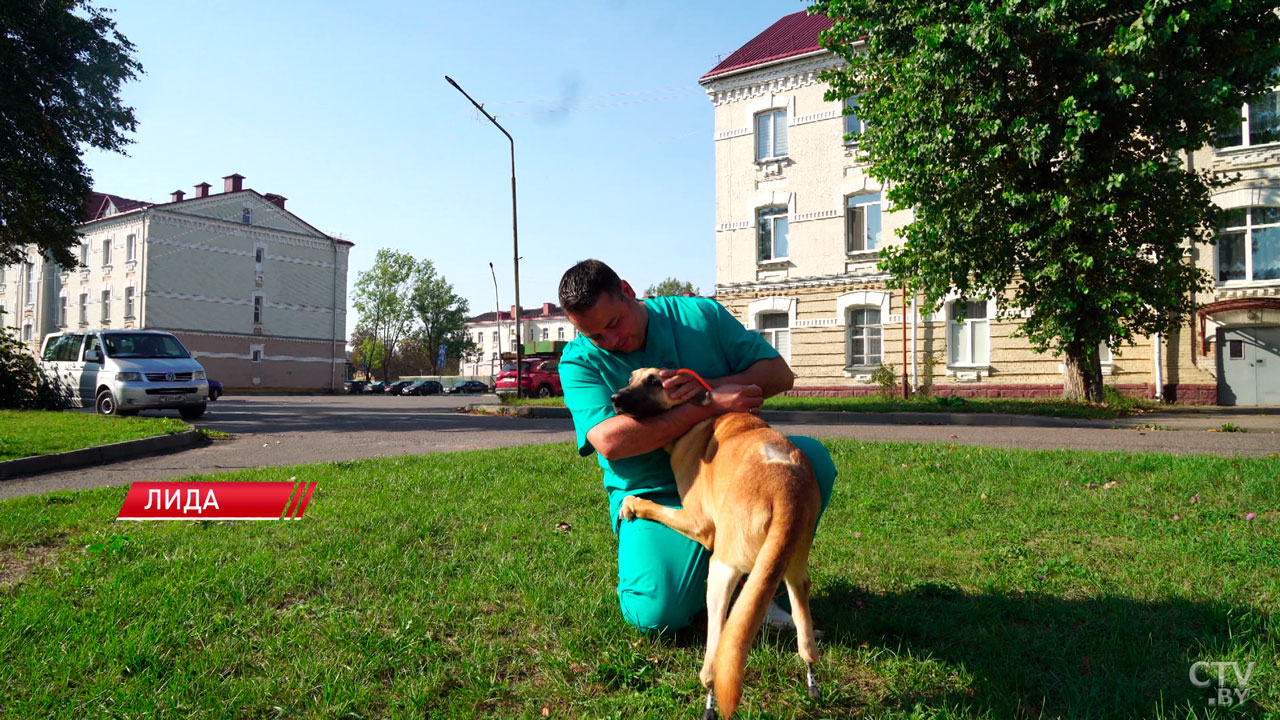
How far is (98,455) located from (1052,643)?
10.8 m

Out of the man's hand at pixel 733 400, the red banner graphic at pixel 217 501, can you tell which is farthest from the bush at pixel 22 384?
the man's hand at pixel 733 400

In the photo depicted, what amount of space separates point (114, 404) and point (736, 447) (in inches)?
662

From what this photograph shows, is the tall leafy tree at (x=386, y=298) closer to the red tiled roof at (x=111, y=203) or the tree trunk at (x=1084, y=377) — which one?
the red tiled roof at (x=111, y=203)

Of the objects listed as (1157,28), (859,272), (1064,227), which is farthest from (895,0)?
(859,272)

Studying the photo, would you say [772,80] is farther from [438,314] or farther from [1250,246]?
[438,314]

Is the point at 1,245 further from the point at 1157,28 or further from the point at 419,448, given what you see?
the point at 1157,28

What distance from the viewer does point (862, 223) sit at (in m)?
25.6

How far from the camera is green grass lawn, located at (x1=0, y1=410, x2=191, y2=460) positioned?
919cm

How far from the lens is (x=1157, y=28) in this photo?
1318cm

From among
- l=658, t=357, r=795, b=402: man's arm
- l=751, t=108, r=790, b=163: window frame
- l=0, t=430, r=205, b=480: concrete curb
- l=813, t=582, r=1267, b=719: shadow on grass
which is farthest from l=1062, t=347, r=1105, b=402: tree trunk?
l=0, t=430, r=205, b=480: concrete curb

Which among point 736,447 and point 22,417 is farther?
point 22,417

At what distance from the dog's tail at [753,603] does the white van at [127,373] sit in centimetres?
1651

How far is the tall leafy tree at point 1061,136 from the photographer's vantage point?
13609 millimetres

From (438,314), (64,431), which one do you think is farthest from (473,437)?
(438,314)
